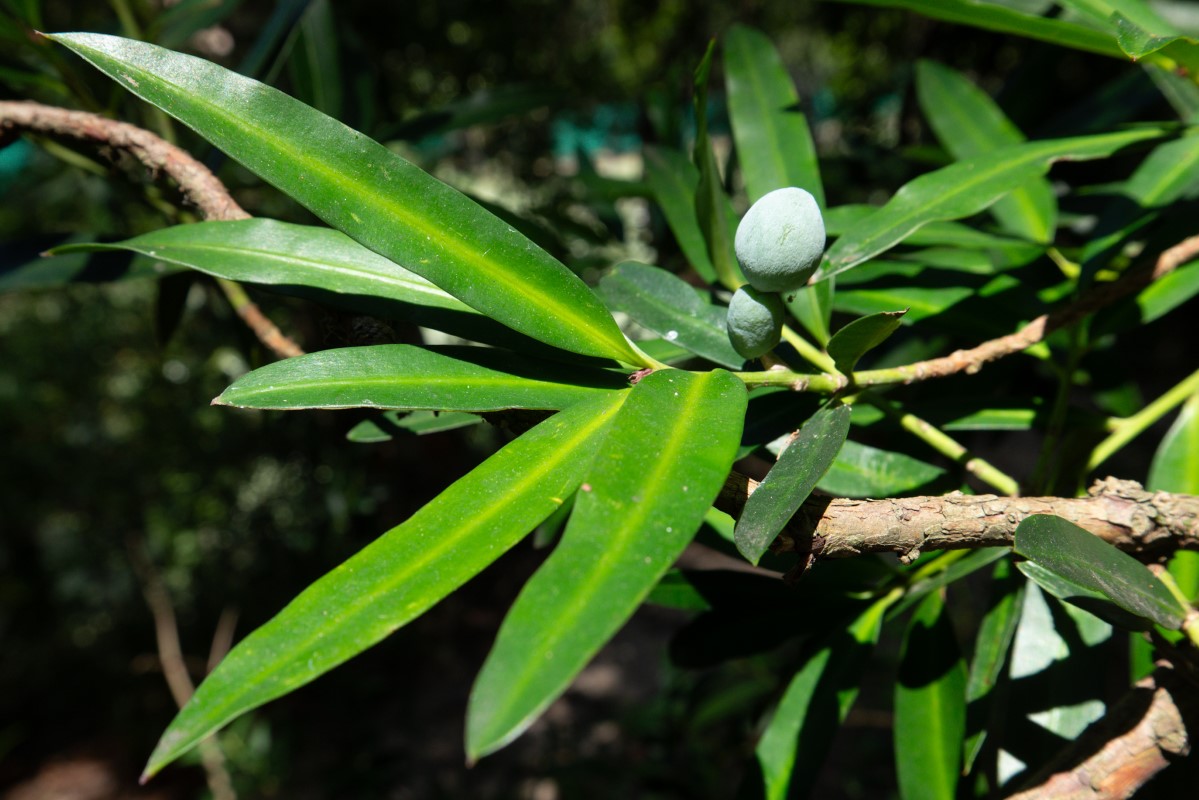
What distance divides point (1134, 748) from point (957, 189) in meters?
0.36

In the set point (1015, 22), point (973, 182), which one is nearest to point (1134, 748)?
point (973, 182)

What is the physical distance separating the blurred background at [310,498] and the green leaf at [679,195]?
0.66m

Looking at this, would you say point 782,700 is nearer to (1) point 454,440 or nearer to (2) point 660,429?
(2) point 660,429

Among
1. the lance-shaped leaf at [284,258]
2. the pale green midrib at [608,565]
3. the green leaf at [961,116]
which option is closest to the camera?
the pale green midrib at [608,565]

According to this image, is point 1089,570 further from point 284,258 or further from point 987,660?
point 284,258

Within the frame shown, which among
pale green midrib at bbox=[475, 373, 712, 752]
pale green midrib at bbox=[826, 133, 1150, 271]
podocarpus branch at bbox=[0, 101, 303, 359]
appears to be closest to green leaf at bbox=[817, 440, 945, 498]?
pale green midrib at bbox=[826, 133, 1150, 271]

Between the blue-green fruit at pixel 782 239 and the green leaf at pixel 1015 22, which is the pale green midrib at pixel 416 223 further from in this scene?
the green leaf at pixel 1015 22

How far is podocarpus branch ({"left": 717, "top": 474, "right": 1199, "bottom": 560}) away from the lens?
36 cm

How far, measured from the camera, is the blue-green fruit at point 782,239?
1.32 ft

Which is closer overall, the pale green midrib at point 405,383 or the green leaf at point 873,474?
the pale green midrib at point 405,383

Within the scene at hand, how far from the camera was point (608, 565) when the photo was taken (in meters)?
0.28

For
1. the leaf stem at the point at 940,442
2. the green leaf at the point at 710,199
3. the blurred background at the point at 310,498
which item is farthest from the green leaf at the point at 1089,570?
the blurred background at the point at 310,498

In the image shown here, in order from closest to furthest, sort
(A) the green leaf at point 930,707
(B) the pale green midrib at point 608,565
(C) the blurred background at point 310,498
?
(B) the pale green midrib at point 608,565, (A) the green leaf at point 930,707, (C) the blurred background at point 310,498

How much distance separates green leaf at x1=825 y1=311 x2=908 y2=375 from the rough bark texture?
25 cm
